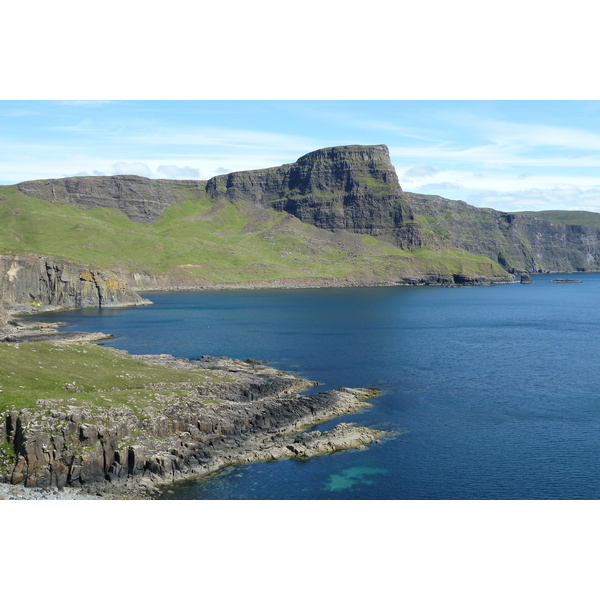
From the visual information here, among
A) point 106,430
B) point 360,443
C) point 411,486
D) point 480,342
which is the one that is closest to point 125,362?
point 106,430

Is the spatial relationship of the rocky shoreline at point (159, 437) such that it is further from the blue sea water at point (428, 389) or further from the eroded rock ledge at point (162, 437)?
the blue sea water at point (428, 389)

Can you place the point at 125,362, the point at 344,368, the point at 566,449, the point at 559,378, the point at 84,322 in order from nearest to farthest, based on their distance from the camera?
the point at 566,449, the point at 125,362, the point at 559,378, the point at 344,368, the point at 84,322

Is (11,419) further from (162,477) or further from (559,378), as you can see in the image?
(559,378)

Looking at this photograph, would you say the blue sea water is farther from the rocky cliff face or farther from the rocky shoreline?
the rocky cliff face

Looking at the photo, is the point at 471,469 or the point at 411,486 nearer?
the point at 411,486

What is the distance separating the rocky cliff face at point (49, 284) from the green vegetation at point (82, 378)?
4625 inches

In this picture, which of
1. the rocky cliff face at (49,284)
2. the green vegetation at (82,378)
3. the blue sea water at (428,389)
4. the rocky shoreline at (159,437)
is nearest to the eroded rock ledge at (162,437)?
the rocky shoreline at (159,437)

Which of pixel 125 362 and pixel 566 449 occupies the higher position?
pixel 125 362

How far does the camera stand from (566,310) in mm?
193625

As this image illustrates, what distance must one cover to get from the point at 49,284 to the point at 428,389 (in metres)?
149

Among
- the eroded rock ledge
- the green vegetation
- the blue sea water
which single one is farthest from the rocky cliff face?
the eroded rock ledge

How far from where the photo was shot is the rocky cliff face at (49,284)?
581 ft

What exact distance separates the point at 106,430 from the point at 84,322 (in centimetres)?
10978

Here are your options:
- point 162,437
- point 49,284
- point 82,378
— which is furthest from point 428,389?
point 49,284
